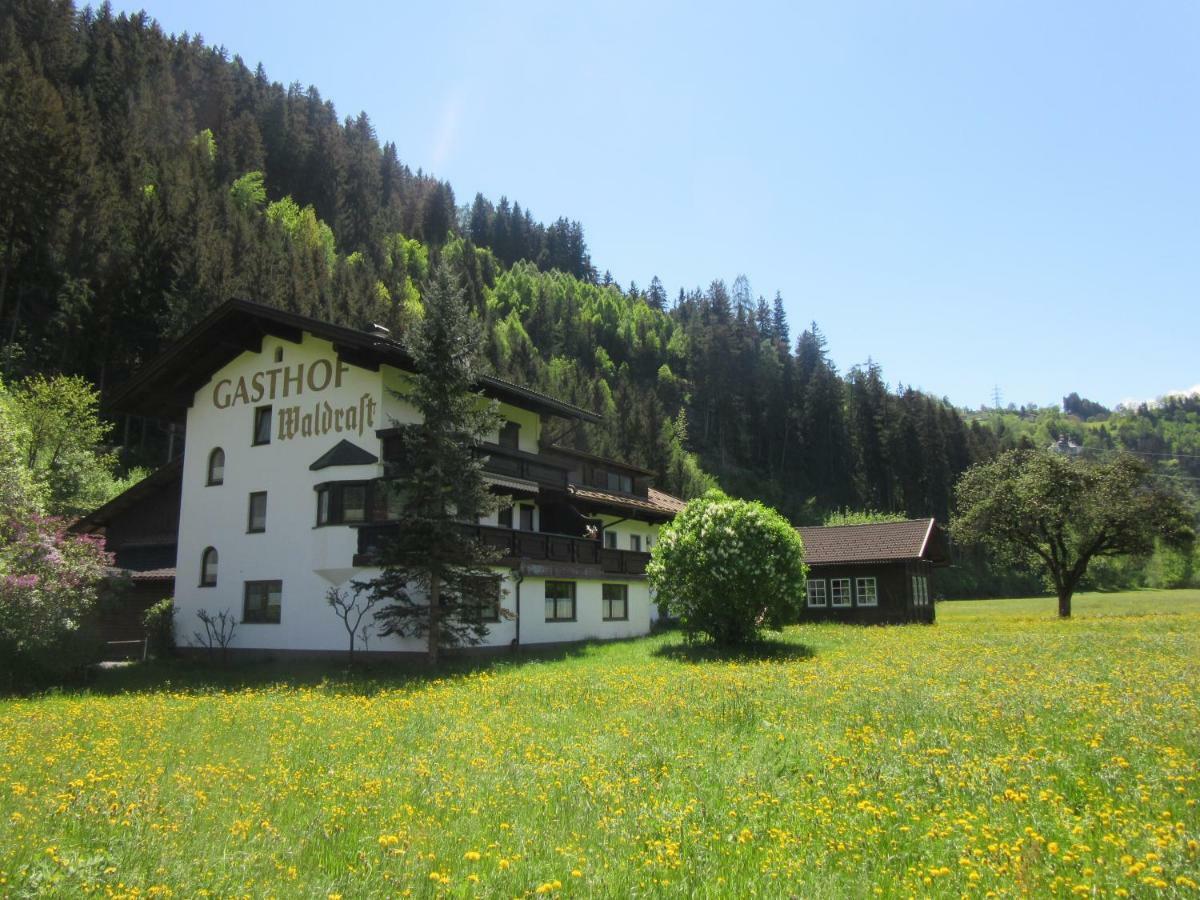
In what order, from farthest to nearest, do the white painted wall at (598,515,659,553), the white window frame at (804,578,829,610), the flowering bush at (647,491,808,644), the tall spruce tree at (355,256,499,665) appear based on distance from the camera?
the white window frame at (804,578,829,610) < the white painted wall at (598,515,659,553) < the flowering bush at (647,491,808,644) < the tall spruce tree at (355,256,499,665)

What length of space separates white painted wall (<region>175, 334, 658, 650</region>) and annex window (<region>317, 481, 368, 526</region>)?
315 mm

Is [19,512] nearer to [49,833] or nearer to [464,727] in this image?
[464,727]

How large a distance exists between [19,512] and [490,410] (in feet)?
46.0

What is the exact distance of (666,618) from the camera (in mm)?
41406

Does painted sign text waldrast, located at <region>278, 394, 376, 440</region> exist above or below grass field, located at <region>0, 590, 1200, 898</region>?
above

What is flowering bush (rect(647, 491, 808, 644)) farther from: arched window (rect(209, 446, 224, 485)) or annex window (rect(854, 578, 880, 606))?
annex window (rect(854, 578, 880, 606))

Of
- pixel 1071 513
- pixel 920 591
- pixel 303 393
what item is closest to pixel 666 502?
pixel 920 591

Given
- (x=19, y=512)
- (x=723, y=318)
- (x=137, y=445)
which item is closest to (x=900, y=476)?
(x=723, y=318)

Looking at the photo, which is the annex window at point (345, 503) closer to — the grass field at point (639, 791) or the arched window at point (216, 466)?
the arched window at point (216, 466)

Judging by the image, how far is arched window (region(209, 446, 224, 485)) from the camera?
29684 millimetres

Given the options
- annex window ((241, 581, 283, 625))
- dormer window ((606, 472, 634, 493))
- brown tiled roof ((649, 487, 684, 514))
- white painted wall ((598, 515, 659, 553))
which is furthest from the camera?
brown tiled roof ((649, 487, 684, 514))

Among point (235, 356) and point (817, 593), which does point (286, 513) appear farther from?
point (817, 593)

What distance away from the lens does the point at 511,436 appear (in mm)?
30938

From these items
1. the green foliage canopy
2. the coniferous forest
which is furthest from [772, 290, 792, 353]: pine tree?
the green foliage canopy
